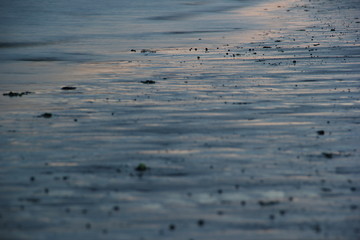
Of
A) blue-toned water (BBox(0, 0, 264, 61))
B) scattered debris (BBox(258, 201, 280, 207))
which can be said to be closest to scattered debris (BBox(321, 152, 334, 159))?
scattered debris (BBox(258, 201, 280, 207))

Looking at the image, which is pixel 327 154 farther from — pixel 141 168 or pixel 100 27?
pixel 100 27

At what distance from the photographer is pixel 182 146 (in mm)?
10734

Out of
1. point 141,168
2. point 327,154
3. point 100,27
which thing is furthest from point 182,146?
point 100,27

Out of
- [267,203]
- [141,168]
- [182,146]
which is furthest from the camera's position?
[182,146]

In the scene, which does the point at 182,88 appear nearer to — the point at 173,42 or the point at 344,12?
the point at 173,42

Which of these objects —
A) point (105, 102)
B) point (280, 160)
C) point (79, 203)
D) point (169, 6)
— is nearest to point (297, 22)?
point (169, 6)

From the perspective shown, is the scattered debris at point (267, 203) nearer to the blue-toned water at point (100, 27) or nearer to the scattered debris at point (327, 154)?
the scattered debris at point (327, 154)

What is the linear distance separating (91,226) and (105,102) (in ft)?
24.1

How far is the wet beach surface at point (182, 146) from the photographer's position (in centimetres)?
759

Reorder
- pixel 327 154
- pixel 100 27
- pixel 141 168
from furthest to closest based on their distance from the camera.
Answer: pixel 100 27, pixel 327 154, pixel 141 168

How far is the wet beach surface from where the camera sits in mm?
7594

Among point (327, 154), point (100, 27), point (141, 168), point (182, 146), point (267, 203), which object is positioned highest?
point (100, 27)

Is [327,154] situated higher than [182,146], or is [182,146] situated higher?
[182,146]

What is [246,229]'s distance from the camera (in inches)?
287
